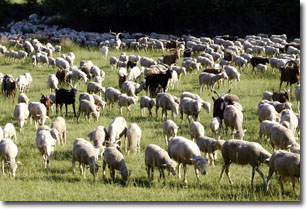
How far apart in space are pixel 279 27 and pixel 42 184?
17.5 metres

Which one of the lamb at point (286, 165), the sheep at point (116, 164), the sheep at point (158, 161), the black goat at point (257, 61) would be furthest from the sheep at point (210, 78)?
the lamb at point (286, 165)

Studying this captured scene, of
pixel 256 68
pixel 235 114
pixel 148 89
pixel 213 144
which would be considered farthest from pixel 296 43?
pixel 213 144

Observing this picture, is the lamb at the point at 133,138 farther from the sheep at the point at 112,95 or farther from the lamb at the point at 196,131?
the sheep at the point at 112,95

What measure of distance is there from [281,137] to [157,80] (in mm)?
9041

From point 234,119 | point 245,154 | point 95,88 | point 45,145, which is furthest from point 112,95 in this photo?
point 245,154

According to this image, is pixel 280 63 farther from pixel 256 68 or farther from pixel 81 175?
pixel 81 175

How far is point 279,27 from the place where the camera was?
23094 millimetres

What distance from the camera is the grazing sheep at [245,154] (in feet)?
29.3

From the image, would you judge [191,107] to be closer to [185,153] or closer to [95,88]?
[185,153]

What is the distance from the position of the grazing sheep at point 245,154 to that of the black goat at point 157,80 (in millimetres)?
9634

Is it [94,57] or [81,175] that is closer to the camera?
[81,175]

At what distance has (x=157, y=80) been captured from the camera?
18766mm

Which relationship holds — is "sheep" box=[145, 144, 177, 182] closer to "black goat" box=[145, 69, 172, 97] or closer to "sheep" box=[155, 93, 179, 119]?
"sheep" box=[155, 93, 179, 119]

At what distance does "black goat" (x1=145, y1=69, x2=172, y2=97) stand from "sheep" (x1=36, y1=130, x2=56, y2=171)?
26.9 ft
